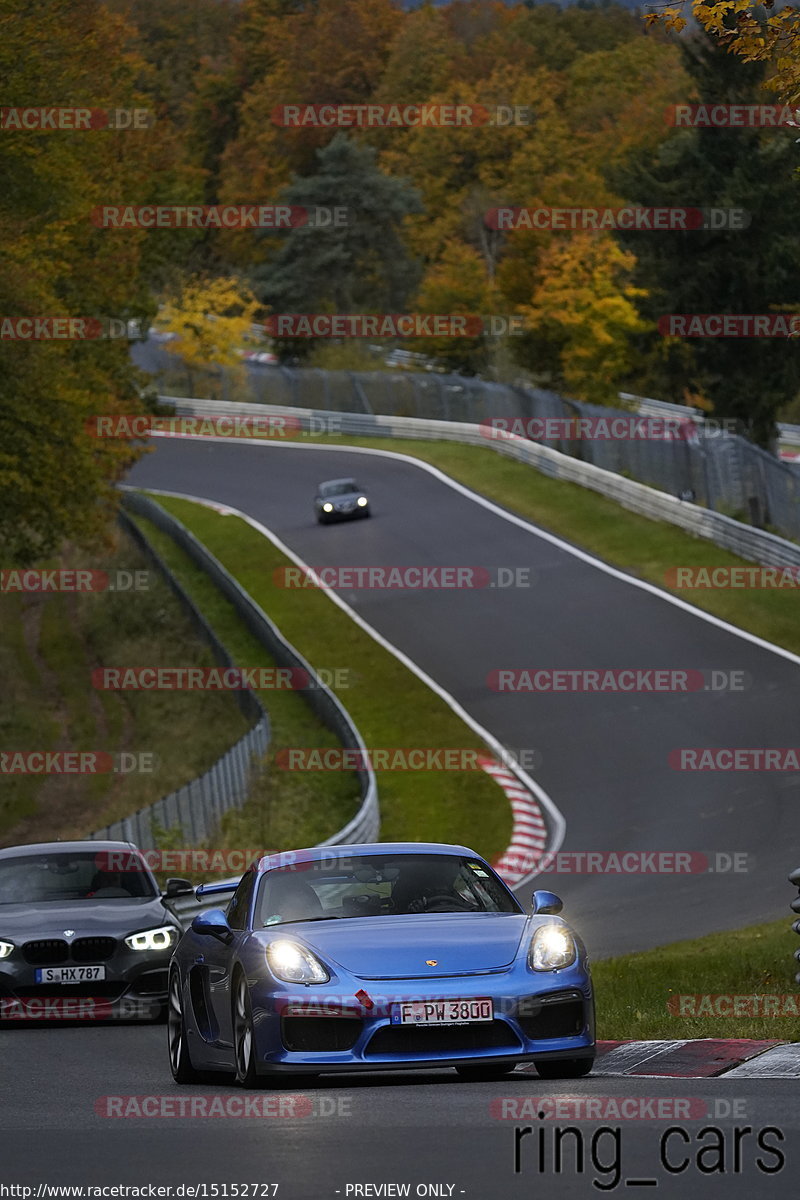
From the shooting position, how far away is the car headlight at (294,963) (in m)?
9.04

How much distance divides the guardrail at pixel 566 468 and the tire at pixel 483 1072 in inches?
1285

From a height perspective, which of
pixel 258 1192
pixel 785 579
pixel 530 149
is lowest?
pixel 785 579

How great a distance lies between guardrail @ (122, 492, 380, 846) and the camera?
2575 cm

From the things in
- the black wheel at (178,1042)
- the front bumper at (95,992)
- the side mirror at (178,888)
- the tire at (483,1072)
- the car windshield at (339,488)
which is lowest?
the car windshield at (339,488)

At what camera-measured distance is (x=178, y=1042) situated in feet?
34.1

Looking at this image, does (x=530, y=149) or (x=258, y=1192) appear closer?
(x=258, y=1192)

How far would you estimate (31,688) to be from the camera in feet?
139

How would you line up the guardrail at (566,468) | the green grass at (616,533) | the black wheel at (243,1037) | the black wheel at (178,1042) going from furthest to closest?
the guardrail at (566,468) → the green grass at (616,533) → the black wheel at (178,1042) → the black wheel at (243,1037)

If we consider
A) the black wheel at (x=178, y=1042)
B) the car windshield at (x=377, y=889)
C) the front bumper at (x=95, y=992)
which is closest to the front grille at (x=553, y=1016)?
the car windshield at (x=377, y=889)

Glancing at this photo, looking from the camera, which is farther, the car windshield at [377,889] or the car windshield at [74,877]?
the car windshield at [74,877]

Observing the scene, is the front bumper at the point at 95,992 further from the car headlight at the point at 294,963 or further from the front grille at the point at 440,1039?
the front grille at the point at 440,1039

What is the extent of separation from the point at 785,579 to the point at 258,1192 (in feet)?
118

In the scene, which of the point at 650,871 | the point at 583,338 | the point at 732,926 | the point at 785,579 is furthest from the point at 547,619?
the point at 583,338

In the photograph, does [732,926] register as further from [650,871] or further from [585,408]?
[585,408]
